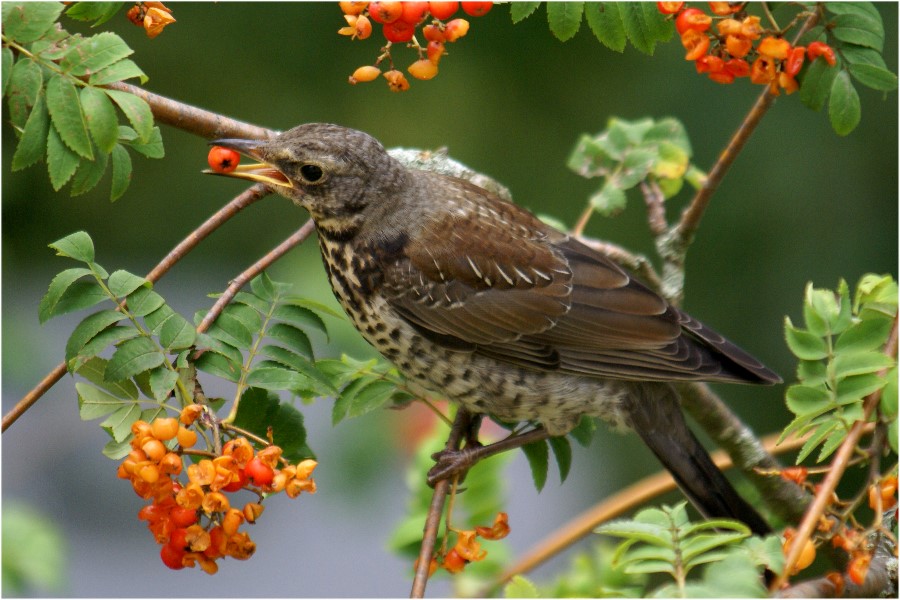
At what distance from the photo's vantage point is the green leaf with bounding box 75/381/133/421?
192 centimetres

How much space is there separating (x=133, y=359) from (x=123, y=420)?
0.34 feet

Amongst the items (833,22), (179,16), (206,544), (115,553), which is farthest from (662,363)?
(115,553)

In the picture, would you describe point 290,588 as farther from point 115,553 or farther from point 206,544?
point 206,544

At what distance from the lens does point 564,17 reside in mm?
2172

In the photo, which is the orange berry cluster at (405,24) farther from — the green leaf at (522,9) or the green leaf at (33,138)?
the green leaf at (33,138)

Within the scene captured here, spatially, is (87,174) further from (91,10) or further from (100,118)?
(91,10)

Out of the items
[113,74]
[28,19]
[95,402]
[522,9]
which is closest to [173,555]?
[95,402]

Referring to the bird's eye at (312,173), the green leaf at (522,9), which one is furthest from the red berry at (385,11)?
the bird's eye at (312,173)

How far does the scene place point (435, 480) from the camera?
8.23 ft

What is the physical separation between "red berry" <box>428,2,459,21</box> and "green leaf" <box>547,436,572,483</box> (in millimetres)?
960

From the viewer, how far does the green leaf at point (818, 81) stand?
2.21 metres

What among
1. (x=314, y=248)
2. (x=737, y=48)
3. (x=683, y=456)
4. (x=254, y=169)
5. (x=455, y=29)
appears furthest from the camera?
(x=314, y=248)

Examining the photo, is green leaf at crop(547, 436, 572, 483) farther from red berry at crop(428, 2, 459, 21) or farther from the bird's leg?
red berry at crop(428, 2, 459, 21)

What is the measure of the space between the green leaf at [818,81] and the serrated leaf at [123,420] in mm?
1376
